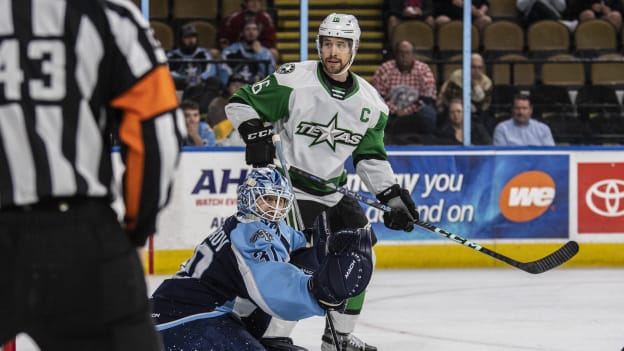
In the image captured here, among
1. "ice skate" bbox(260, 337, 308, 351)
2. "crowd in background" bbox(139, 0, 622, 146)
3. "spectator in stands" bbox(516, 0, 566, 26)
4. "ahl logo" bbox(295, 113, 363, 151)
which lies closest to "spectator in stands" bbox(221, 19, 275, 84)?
"crowd in background" bbox(139, 0, 622, 146)

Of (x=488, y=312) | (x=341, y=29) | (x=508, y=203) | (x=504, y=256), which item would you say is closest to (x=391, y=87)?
(x=508, y=203)

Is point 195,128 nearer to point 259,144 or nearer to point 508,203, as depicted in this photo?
point 508,203

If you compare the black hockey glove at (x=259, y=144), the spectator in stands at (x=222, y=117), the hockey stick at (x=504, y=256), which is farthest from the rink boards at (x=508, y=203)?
the black hockey glove at (x=259, y=144)

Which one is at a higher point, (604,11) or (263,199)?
(604,11)

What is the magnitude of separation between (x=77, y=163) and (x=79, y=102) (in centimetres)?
9

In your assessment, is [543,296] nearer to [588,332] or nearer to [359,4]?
[588,332]

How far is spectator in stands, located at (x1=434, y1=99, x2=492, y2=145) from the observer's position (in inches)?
291

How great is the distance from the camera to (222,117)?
7.33 metres

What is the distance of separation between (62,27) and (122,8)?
0.32 feet

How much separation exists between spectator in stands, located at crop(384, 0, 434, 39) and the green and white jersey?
3869mm

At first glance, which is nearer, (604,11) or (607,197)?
(607,197)

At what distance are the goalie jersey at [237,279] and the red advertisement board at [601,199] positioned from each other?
4198mm

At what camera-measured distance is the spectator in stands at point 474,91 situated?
Result: 7.42 meters

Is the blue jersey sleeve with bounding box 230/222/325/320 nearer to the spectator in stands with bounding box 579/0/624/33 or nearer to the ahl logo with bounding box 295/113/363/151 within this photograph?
the ahl logo with bounding box 295/113/363/151
